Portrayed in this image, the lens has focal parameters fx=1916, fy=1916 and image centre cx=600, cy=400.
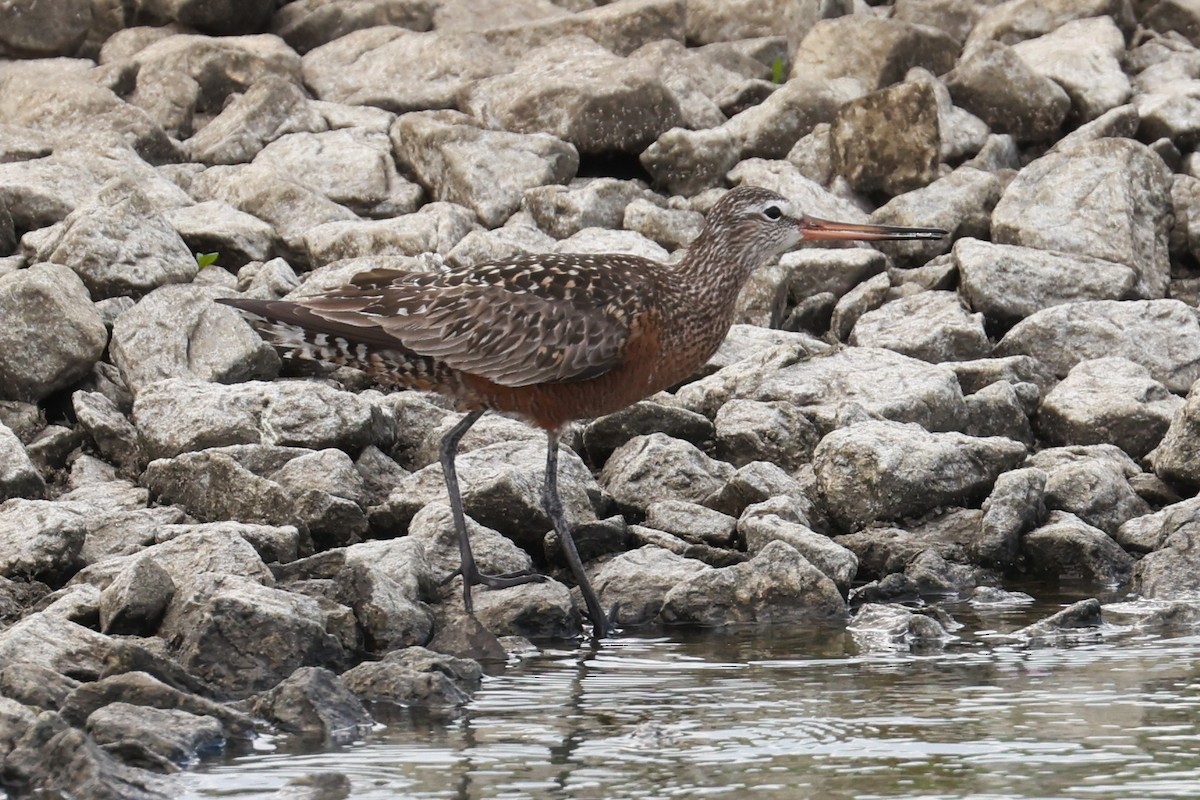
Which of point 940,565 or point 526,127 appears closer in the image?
point 940,565

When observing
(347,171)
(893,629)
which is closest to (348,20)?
(347,171)

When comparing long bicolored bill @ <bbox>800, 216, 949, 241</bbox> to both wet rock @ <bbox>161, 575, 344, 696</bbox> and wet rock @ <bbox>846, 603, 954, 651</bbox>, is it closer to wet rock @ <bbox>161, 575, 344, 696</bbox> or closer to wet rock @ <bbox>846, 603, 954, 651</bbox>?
wet rock @ <bbox>846, 603, 954, 651</bbox>

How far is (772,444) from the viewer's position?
1094cm

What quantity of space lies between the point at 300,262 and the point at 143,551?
5.18 meters

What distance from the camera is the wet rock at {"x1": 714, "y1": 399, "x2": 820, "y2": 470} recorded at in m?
10.9

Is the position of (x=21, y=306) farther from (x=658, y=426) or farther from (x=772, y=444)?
(x=772, y=444)

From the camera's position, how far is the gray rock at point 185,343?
11.2 metres

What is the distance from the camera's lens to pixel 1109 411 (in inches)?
439

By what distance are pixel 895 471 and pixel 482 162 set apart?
5.19 metres

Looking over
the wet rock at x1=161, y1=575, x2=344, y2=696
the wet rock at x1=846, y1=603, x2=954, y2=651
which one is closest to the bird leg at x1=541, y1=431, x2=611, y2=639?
the wet rock at x1=846, y1=603, x2=954, y2=651

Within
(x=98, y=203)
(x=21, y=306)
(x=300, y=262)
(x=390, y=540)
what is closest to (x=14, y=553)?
(x=390, y=540)

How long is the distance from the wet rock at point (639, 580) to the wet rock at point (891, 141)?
575cm

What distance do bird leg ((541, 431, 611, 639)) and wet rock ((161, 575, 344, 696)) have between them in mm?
1486

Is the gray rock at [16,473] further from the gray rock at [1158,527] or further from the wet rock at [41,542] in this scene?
the gray rock at [1158,527]
